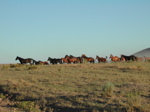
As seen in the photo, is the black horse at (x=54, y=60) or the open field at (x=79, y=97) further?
the black horse at (x=54, y=60)

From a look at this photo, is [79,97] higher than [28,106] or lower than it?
higher

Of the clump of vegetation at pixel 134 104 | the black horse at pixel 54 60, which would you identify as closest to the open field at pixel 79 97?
the clump of vegetation at pixel 134 104

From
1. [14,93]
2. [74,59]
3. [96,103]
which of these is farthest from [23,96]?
[74,59]

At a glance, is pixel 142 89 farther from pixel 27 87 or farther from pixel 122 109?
pixel 27 87

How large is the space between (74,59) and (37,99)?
29052mm

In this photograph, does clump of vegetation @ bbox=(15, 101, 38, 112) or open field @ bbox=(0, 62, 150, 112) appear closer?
open field @ bbox=(0, 62, 150, 112)

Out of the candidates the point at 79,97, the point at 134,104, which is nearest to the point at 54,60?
the point at 79,97

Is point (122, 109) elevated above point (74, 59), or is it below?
below

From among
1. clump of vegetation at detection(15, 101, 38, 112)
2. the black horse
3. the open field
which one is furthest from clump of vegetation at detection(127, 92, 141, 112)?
the black horse

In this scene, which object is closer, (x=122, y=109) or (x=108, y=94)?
(x=122, y=109)

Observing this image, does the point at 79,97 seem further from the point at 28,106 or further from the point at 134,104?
the point at 134,104

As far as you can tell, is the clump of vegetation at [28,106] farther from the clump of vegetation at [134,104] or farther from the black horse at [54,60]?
the black horse at [54,60]

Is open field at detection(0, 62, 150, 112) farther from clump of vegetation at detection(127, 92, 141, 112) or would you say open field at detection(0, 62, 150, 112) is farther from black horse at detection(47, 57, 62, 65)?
black horse at detection(47, 57, 62, 65)

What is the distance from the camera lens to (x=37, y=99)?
45.5 ft
